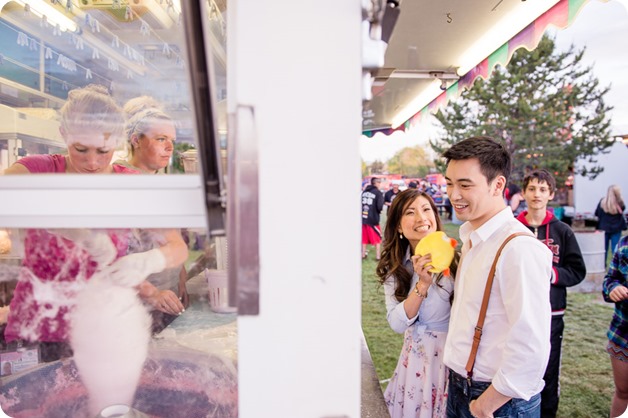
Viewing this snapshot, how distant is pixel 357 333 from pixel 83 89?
2.81 feet

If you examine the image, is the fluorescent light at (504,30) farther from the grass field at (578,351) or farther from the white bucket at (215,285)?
the white bucket at (215,285)

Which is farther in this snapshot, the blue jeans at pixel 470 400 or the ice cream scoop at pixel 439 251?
the ice cream scoop at pixel 439 251

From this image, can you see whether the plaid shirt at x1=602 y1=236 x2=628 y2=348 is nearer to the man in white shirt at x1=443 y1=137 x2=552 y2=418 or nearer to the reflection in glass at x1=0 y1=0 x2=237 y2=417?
the man in white shirt at x1=443 y1=137 x2=552 y2=418

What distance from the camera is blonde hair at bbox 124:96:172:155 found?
3.11ft

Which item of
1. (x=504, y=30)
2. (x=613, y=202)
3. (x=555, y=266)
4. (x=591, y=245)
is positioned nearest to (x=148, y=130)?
Result: (x=504, y=30)

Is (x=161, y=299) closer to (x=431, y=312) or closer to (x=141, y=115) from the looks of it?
(x=141, y=115)

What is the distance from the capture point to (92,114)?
96 centimetres

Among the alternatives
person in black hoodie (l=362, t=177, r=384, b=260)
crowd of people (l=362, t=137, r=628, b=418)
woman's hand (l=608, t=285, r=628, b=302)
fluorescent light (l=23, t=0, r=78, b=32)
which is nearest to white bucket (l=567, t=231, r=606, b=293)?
woman's hand (l=608, t=285, r=628, b=302)

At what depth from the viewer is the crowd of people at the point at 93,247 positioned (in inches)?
30.9

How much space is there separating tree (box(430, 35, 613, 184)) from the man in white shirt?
18.8 metres

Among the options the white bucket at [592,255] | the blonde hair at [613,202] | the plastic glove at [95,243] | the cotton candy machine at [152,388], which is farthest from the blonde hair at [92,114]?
the blonde hair at [613,202]

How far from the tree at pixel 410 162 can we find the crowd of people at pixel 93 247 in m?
31.9

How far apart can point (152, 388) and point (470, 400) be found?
130 cm

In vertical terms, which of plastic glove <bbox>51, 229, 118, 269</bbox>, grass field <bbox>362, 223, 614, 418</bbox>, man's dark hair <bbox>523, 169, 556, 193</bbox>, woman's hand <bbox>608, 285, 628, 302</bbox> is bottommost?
grass field <bbox>362, 223, 614, 418</bbox>
